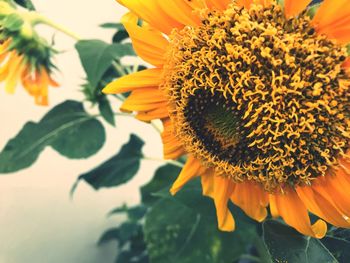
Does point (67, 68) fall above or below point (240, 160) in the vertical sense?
below

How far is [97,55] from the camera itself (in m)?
0.55

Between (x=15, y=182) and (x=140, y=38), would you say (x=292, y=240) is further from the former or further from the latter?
(x=15, y=182)

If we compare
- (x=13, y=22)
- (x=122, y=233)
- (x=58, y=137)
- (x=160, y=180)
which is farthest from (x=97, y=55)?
(x=122, y=233)

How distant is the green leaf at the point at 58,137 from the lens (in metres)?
0.66

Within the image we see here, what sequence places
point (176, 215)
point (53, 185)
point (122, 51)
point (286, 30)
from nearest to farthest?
point (286, 30) < point (122, 51) < point (176, 215) < point (53, 185)

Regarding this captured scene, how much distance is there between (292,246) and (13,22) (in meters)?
0.39

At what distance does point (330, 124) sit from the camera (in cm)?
40

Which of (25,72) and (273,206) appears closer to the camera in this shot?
(273,206)

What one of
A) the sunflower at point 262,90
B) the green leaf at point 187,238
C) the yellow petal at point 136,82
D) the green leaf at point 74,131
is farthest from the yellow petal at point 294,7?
the green leaf at point 74,131

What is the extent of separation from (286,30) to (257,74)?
43 mm

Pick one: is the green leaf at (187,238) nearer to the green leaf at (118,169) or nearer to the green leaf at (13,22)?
the green leaf at (118,169)

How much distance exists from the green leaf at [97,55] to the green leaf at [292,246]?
245 mm

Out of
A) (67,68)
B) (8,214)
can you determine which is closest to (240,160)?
(8,214)

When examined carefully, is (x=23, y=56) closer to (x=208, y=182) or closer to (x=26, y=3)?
(x=26, y=3)
